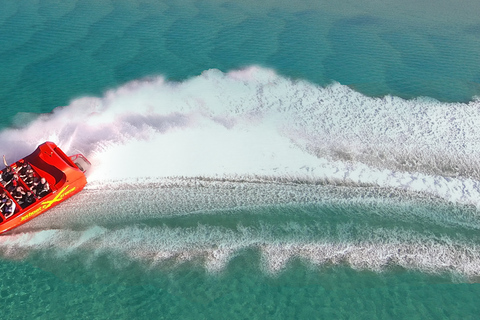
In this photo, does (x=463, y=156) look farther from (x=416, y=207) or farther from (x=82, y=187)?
(x=82, y=187)

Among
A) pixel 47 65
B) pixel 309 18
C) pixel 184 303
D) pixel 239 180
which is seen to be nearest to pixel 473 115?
pixel 239 180

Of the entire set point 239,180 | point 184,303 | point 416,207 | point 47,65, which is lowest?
point 416,207

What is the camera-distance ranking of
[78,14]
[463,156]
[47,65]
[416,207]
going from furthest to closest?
[78,14] < [47,65] < [463,156] < [416,207]

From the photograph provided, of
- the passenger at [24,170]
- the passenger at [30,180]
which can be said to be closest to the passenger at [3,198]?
the passenger at [30,180]

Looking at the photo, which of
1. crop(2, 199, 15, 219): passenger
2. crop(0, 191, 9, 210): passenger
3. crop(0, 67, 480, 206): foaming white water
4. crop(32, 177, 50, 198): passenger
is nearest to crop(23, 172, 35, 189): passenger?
crop(32, 177, 50, 198): passenger

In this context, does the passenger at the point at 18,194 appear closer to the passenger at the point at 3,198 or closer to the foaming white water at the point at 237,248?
the passenger at the point at 3,198

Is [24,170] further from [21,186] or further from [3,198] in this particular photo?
[3,198]
